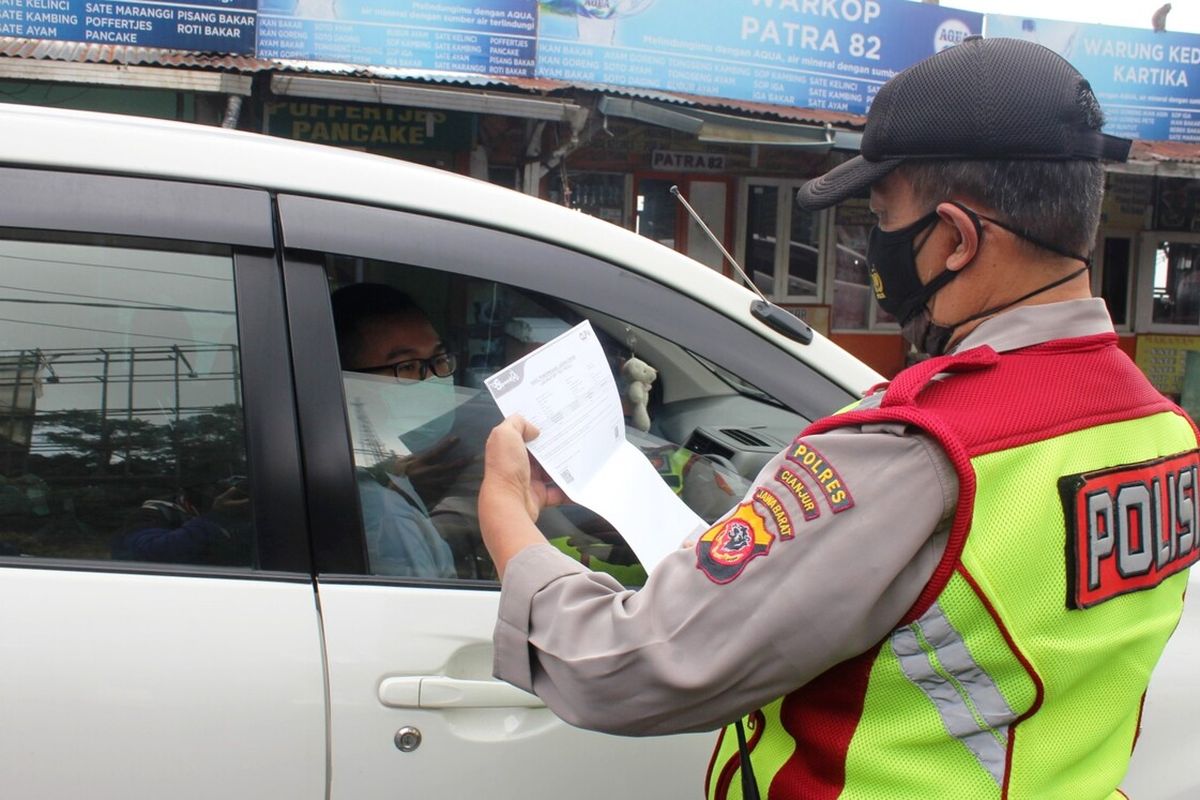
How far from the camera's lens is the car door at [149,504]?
1348 mm

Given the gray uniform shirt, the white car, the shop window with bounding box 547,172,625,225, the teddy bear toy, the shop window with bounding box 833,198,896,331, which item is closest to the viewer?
the gray uniform shirt

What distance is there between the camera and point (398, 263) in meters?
1.54

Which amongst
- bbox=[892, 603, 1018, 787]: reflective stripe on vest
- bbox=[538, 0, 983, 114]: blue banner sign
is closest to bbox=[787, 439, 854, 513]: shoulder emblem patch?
bbox=[892, 603, 1018, 787]: reflective stripe on vest

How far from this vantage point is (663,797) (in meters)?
1.54

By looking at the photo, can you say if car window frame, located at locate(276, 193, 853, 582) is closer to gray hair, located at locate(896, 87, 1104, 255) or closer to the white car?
the white car

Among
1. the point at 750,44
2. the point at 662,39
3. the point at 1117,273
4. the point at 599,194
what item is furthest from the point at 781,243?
the point at 1117,273

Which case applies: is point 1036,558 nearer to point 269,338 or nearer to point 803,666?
point 803,666

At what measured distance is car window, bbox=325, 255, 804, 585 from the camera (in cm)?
158

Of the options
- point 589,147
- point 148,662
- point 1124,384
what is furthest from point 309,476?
point 589,147

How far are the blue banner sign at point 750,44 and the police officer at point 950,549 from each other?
7.27 meters

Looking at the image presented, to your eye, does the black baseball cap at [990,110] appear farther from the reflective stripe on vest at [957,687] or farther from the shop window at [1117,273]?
the shop window at [1117,273]

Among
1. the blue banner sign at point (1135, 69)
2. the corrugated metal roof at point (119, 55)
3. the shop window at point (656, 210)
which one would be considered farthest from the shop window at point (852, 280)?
the corrugated metal roof at point (119, 55)

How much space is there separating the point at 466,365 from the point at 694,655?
86cm

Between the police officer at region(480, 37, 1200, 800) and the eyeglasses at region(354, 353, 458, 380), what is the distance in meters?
0.60
